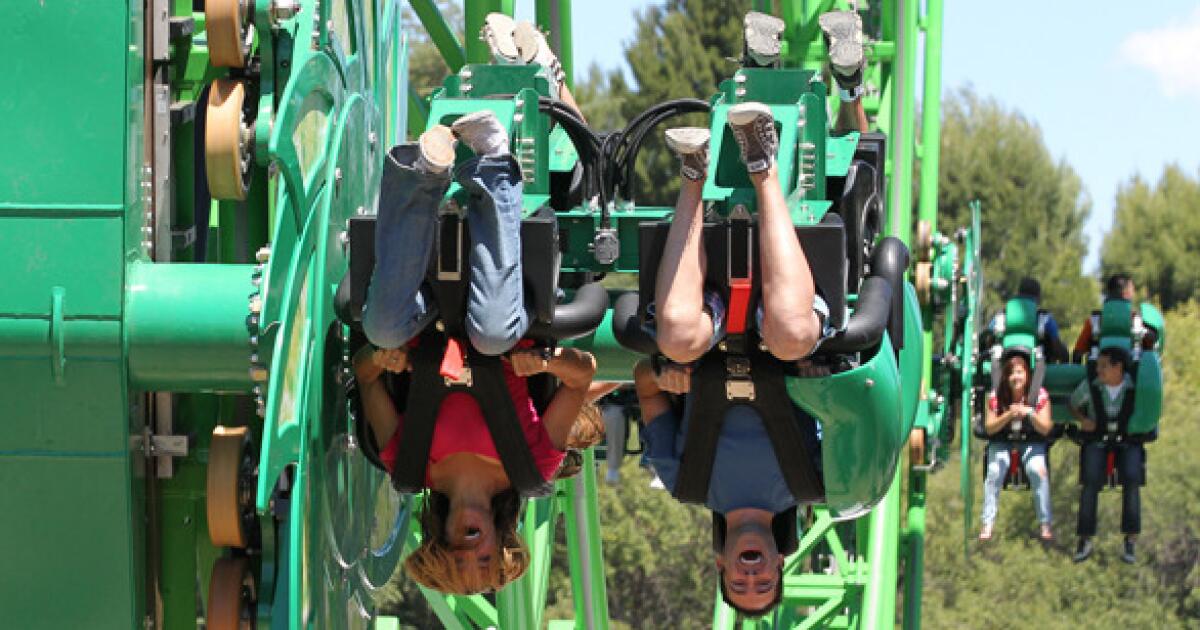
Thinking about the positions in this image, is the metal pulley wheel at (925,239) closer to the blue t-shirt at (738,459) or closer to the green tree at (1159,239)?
the blue t-shirt at (738,459)

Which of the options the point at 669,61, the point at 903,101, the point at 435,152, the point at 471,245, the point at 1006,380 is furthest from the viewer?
the point at 669,61

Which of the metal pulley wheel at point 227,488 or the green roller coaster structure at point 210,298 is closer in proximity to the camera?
the green roller coaster structure at point 210,298

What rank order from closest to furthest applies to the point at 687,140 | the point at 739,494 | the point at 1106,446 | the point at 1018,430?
the point at 687,140, the point at 739,494, the point at 1106,446, the point at 1018,430

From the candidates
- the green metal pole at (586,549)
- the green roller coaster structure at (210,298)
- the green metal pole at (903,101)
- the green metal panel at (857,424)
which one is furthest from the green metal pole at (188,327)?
the green metal pole at (903,101)

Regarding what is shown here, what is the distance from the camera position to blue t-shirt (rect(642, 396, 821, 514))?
23.4ft

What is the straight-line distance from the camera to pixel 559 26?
1068 cm

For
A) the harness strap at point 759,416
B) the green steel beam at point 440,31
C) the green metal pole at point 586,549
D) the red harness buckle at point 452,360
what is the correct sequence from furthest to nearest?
the green metal pole at point 586,549 → the green steel beam at point 440,31 → the harness strap at point 759,416 → the red harness buckle at point 452,360

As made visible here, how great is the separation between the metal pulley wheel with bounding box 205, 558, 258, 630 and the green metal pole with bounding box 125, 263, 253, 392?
587 millimetres

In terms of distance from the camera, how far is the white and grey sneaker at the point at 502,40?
775cm

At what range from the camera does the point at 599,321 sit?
719cm

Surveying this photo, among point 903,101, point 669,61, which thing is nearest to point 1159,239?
point 669,61

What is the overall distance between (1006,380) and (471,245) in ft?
27.0

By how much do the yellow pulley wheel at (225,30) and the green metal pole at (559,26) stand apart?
348 centimetres

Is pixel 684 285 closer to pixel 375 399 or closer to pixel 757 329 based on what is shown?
pixel 757 329
